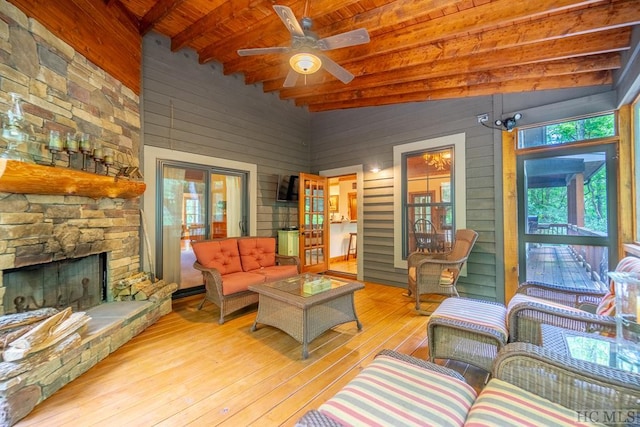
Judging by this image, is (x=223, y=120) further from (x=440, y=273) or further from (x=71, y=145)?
(x=440, y=273)

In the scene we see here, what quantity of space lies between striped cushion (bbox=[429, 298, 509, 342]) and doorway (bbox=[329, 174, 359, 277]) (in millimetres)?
4040

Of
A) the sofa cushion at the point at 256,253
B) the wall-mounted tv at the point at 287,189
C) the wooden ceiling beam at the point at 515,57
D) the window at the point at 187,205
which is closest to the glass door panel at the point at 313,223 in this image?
the wall-mounted tv at the point at 287,189

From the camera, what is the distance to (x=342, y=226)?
25.5 ft

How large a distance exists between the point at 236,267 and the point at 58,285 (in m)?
Answer: 1.84

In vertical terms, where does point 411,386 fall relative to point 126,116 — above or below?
below

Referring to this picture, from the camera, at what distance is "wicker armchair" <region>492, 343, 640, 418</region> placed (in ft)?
3.64

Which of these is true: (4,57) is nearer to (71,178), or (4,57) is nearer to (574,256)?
(71,178)

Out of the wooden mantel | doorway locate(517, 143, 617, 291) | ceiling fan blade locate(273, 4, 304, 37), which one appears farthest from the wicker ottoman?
the wooden mantel

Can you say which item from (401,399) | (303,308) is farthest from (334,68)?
(401,399)

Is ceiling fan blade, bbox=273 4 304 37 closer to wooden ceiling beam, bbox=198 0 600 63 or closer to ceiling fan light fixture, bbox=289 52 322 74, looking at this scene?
ceiling fan light fixture, bbox=289 52 322 74

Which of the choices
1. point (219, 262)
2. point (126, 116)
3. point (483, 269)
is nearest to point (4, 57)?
point (126, 116)

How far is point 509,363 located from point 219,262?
11.0 feet

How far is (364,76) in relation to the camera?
4168 millimetres

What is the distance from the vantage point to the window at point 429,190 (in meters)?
Result: 4.35
